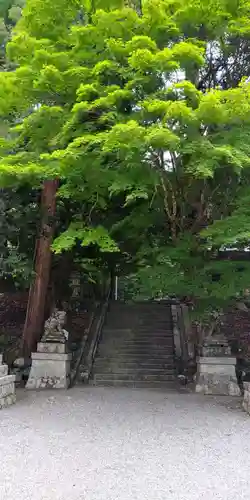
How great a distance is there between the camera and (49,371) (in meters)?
9.45

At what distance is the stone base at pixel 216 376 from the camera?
891cm

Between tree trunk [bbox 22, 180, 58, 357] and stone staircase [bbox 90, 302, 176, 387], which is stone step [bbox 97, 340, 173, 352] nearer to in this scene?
stone staircase [bbox 90, 302, 176, 387]

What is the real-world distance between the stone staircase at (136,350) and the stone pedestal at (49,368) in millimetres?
986

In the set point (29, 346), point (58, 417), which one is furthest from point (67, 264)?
point (58, 417)

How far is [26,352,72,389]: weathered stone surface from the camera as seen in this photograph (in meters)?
9.40

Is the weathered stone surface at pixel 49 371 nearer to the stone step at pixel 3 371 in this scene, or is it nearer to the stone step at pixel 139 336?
the stone step at pixel 3 371

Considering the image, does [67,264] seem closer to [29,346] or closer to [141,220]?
[29,346]

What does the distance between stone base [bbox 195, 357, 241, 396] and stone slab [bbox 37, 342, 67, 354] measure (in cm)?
298

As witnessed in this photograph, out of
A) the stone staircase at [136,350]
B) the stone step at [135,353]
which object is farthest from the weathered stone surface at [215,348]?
the stone step at [135,353]

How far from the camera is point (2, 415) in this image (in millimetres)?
6879

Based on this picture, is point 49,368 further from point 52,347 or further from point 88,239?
point 88,239

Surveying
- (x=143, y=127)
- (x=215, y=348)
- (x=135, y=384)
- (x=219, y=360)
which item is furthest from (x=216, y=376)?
(x=143, y=127)

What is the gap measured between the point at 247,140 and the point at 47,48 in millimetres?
3924

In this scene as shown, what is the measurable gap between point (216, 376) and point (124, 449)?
14.4 ft
